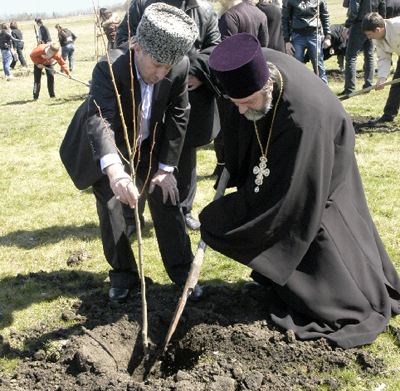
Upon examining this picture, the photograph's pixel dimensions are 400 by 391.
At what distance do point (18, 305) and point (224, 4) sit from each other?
3982mm

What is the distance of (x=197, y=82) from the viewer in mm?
4273

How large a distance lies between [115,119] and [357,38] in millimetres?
7047

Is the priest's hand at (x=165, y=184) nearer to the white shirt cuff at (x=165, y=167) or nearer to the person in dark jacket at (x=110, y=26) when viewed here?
the white shirt cuff at (x=165, y=167)

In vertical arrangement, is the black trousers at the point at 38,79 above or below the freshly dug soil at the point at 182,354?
below

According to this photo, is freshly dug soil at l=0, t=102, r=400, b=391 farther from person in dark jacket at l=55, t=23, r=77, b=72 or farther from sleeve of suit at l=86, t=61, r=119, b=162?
person in dark jacket at l=55, t=23, r=77, b=72

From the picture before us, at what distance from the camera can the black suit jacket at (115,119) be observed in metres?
3.12

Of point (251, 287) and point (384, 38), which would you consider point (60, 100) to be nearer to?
point (384, 38)

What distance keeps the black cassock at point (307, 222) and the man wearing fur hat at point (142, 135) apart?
440 mm

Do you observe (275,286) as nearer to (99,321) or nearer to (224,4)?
(99,321)

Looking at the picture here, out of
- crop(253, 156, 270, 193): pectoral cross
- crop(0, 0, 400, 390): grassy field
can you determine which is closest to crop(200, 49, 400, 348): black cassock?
crop(253, 156, 270, 193): pectoral cross

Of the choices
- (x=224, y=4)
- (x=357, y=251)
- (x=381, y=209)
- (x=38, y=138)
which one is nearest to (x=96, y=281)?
(x=357, y=251)

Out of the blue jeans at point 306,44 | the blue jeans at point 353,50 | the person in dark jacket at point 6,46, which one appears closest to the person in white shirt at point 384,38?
the blue jeans at point 306,44

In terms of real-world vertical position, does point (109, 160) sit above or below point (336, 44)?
above

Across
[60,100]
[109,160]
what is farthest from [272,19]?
[60,100]
